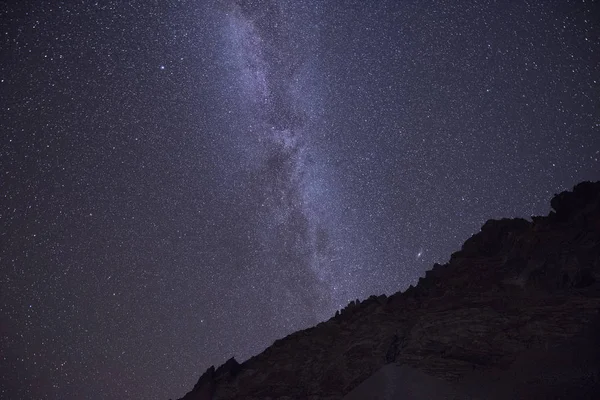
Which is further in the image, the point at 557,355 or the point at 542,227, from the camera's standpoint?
the point at 542,227

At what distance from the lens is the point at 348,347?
2736 cm

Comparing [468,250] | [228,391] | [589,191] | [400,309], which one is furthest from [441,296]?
[228,391]

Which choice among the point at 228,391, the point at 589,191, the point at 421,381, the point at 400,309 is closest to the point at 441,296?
the point at 400,309

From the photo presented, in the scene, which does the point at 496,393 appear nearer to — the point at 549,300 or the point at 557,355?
the point at 557,355

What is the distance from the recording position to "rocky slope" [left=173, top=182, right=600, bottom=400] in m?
18.7

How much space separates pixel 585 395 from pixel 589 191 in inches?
514

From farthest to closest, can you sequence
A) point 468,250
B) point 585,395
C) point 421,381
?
point 468,250 < point 421,381 < point 585,395

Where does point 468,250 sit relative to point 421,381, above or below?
above

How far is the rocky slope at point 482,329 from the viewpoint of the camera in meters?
18.7

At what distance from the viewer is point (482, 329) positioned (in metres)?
21.7

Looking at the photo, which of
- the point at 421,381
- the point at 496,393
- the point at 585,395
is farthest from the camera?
the point at 421,381

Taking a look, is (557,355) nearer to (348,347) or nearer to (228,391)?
(348,347)

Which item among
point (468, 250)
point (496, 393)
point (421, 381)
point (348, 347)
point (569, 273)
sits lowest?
point (496, 393)

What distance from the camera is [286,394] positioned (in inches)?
1067
